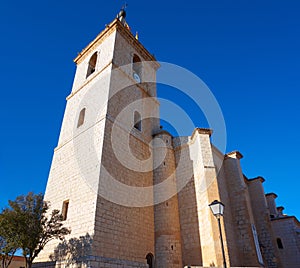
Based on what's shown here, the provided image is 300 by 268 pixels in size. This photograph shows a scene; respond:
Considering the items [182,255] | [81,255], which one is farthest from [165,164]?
[81,255]

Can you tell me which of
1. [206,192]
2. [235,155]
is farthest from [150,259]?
[235,155]

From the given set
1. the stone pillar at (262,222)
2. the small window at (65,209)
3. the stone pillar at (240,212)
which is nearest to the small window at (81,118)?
the small window at (65,209)

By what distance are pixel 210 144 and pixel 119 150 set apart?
506cm

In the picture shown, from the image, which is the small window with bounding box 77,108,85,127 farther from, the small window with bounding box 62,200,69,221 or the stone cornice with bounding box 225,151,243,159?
the stone cornice with bounding box 225,151,243,159

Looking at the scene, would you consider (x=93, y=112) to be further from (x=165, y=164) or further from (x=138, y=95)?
(x=165, y=164)

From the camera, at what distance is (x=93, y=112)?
44.3 ft

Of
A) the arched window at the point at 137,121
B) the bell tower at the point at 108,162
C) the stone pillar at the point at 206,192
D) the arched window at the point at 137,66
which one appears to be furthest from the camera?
the arched window at the point at 137,66

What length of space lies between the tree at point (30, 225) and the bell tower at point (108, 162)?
658 millimetres

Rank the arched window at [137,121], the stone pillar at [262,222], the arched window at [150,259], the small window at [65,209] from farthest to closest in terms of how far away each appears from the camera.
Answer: the arched window at [137,121] < the stone pillar at [262,222] < the arched window at [150,259] < the small window at [65,209]

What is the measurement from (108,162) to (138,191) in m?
2.32

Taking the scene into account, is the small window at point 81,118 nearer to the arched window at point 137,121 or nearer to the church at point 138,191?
the church at point 138,191

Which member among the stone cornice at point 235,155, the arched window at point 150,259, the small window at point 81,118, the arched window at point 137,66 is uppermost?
the arched window at point 137,66

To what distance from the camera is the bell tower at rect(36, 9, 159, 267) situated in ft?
31.3

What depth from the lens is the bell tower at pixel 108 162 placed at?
9.54 metres
